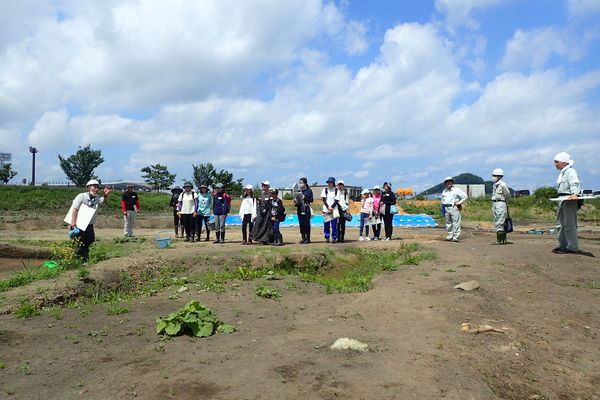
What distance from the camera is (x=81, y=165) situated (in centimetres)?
5212

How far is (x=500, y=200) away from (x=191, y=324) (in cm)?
826

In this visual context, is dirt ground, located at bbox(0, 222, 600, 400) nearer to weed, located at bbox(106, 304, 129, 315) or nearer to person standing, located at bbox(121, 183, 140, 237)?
weed, located at bbox(106, 304, 129, 315)

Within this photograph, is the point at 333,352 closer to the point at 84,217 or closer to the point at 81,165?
the point at 84,217

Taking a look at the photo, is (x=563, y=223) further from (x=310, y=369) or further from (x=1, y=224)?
(x=1, y=224)

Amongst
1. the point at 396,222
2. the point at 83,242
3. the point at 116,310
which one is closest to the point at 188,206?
the point at 83,242

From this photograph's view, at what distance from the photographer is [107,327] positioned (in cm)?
530

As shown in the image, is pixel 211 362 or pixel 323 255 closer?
pixel 211 362

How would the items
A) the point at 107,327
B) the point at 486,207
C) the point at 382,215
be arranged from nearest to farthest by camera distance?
the point at 107,327 < the point at 382,215 < the point at 486,207

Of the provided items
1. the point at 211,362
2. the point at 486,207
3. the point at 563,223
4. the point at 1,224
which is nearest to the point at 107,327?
the point at 211,362

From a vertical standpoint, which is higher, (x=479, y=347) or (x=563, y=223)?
(x=563, y=223)

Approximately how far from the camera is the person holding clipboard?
7984mm

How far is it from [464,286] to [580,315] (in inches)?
54.6

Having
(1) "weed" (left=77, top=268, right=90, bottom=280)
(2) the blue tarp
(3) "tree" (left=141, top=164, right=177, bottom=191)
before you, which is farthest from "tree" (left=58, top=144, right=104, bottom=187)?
(1) "weed" (left=77, top=268, right=90, bottom=280)

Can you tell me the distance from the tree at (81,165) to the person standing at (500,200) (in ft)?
162
